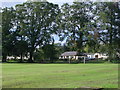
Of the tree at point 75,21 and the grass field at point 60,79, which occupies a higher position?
the tree at point 75,21

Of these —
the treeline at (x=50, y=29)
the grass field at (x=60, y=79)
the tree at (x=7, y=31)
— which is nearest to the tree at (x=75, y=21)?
the treeline at (x=50, y=29)

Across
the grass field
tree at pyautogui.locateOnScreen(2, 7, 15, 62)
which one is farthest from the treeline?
the grass field

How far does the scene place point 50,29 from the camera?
54531 millimetres

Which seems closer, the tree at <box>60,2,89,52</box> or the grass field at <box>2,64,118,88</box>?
the grass field at <box>2,64,118,88</box>

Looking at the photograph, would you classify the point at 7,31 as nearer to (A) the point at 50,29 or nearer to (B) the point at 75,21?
(A) the point at 50,29

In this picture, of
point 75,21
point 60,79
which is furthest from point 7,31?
point 60,79

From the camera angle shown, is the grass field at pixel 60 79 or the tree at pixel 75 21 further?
the tree at pixel 75 21

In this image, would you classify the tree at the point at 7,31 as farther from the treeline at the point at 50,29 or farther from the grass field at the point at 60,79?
the grass field at the point at 60,79

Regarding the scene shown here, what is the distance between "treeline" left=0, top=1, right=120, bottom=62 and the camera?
50.7 meters

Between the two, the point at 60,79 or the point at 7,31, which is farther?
the point at 7,31

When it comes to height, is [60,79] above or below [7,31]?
below

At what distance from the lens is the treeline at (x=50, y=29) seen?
166ft

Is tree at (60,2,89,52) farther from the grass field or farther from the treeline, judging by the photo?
the grass field

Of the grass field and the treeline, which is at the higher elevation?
the treeline
